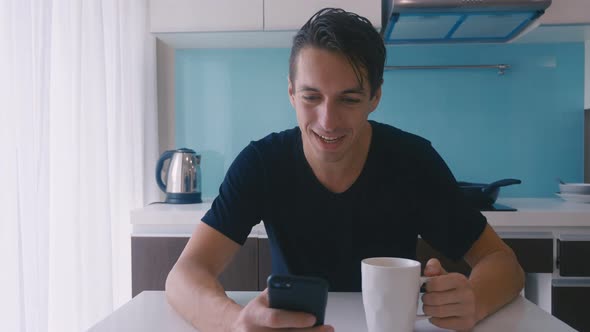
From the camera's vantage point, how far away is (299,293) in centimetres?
65

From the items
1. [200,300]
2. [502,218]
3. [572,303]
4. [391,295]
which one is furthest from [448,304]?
[572,303]

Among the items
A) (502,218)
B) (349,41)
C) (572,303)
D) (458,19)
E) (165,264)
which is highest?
(458,19)

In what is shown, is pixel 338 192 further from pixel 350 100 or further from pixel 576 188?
pixel 576 188

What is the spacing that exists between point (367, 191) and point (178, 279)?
480mm

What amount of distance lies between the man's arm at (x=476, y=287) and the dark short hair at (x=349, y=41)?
16.1 inches

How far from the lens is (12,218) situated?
3.96 ft

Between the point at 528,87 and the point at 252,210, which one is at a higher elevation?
the point at 528,87

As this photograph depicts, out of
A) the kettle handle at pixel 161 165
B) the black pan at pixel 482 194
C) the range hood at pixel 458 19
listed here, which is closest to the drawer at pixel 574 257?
the black pan at pixel 482 194

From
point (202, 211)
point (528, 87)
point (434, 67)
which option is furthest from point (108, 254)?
point (528, 87)

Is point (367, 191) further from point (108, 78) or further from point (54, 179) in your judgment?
point (108, 78)

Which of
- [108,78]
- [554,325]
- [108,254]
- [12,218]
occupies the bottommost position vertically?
[108,254]

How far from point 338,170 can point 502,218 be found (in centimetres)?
95

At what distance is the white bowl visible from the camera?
208 centimetres

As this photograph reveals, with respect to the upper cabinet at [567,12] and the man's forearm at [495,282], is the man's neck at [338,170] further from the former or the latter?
the upper cabinet at [567,12]
